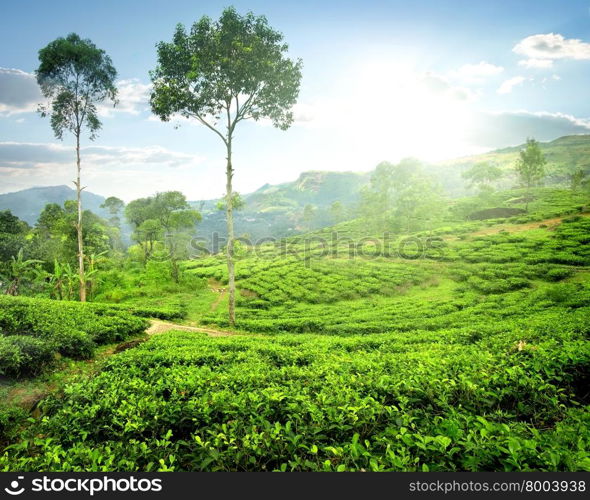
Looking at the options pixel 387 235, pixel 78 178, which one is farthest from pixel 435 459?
pixel 387 235

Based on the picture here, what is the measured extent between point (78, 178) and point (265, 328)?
50.7 feet

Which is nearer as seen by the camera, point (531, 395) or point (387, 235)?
point (531, 395)

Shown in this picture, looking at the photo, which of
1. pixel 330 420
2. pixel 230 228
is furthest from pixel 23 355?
pixel 230 228

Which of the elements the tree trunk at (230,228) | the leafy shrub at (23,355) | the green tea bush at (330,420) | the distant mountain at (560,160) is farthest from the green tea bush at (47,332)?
the distant mountain at (560,160)

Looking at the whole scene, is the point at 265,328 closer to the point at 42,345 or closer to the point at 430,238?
the point at 42,345

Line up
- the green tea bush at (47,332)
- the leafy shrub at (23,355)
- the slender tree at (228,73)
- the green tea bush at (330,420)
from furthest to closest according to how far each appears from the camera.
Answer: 1. the slender tree at (228,73)
2. the green tea bush at (47,332)
3. the leafy shrub at (23,355)
4. the green tea bush at (330,420)

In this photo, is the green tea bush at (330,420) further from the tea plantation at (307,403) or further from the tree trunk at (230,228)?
the tree trunk at (230,228)

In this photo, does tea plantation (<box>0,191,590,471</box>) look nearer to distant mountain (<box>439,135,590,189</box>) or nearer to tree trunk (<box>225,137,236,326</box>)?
tree trunk (<box>225,137,236,326</box>)

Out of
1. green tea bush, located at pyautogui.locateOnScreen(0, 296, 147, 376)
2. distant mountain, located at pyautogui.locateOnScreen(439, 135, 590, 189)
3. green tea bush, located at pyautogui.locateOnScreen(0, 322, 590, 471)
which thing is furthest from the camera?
distant mountain, located at pyautogui.locateOnScreen(439, 135, 590, 189)

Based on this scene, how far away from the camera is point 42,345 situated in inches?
288

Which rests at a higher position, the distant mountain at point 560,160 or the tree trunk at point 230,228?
the distant mountain at point 560,160

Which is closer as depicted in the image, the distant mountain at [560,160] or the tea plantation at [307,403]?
the tea plantation at [307,403]

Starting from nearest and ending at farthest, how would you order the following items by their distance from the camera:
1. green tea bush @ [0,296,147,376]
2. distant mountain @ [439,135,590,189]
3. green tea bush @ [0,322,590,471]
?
green tea bush @ [0,322,590,471] → green tea bush @ [0,296,147,376] → distant mountain @ [439,135,590,189]

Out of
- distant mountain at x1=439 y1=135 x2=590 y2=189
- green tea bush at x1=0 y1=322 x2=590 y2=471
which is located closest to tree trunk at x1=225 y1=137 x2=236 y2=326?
green tea bush at x1=0 y1=322 x2=590 y2=471
